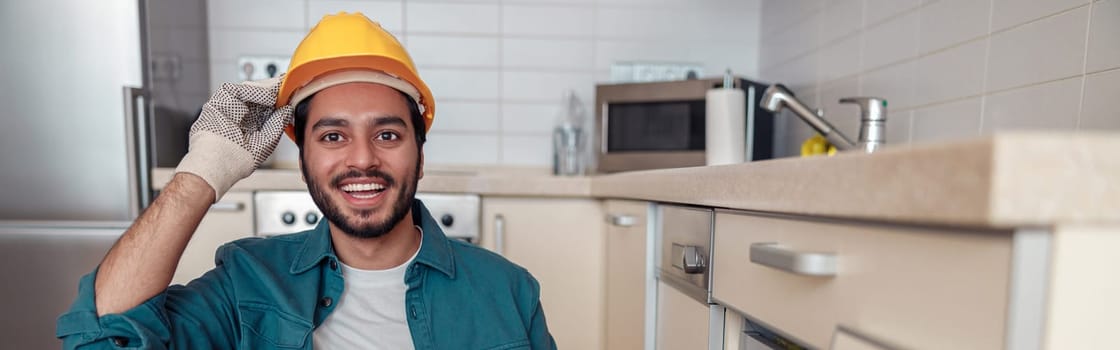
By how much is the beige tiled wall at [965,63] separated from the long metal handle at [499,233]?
971 millimetres

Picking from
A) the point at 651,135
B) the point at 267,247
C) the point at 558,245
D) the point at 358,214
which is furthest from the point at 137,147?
the point at 651,135

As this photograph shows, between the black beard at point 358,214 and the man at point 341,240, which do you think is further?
the black beard at point 358,214

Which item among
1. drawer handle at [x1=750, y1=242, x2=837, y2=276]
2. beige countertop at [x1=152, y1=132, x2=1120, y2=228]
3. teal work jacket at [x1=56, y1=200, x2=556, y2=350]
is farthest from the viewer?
teal work jacket at [x1=56, y1=200, x2=556, y2=350]

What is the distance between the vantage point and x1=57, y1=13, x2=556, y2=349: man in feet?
2.70

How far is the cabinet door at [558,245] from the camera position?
1.59 m

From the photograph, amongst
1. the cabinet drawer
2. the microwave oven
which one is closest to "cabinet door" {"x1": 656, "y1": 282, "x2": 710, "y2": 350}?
the cabinet drawer

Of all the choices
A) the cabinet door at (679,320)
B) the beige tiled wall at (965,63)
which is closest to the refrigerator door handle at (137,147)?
the cabinet door at (679,320)

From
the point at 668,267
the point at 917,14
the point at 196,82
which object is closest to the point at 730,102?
the point at 917,14

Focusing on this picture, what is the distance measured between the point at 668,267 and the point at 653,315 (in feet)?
0.46

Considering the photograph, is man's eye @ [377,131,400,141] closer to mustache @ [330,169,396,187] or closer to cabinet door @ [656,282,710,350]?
mustache @ [330,169,396,187]

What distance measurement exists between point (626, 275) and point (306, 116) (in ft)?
2.50

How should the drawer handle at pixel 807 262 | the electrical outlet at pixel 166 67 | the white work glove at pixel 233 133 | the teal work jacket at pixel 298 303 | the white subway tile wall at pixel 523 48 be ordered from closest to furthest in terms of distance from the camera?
the drawer handle at pixel 807 262, the teal work jacket at pixel 298 303, the white work glove at pixel 233 133, the electrical outlet at pixel 166 67, the white subway tile wall at pixel 523 48

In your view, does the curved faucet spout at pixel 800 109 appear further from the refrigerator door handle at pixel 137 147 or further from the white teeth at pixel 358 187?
the refrigerator door handle at pixel 137 147

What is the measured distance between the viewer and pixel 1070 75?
0.90m
